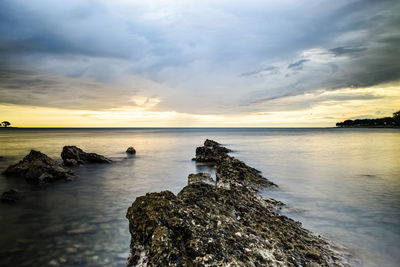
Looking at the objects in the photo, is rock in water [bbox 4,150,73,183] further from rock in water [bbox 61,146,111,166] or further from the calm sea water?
rock in water [bbox 61,146,111,166]

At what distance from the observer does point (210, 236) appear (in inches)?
141

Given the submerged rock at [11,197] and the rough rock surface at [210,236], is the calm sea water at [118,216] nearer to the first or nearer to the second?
the submerged rock at [11,197]

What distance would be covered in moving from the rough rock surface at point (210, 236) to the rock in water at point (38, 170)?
12.1 metres

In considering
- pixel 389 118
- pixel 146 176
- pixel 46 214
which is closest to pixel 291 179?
pixel 146 176

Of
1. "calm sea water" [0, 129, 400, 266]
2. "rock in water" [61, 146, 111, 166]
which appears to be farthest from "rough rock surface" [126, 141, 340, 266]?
"rock in water" [61, 146, 111, 166]

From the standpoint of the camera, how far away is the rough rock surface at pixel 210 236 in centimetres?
330

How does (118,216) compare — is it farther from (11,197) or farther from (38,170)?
Result: (38,170)

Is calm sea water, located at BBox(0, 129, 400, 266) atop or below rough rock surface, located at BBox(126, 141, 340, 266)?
below

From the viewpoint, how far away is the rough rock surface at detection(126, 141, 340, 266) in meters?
3.30

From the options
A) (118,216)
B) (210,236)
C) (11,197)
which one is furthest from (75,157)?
(210,236)

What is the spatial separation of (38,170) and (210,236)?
1453cm

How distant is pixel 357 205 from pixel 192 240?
9.66 metres

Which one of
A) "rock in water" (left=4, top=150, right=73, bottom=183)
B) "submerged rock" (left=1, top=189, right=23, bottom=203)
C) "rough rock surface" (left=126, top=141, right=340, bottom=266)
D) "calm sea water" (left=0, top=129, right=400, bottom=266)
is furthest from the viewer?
"rock in water" (left=4, top=150, right=73, bottom=183)

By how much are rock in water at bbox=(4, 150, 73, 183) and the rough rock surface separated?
12.1 metres
